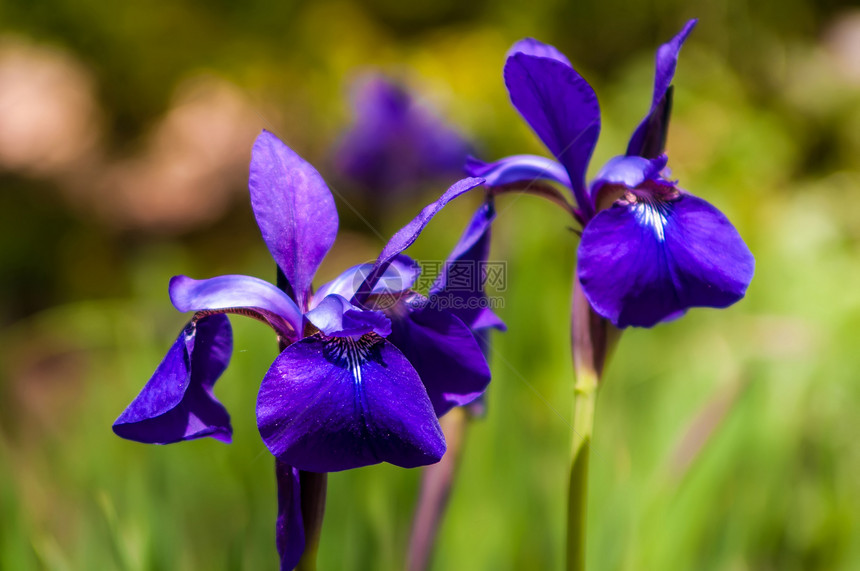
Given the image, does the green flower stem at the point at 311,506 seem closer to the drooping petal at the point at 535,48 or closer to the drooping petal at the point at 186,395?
the drooping petal at the point at 186,395

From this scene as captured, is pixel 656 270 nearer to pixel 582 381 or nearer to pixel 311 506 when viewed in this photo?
pixel 582 381

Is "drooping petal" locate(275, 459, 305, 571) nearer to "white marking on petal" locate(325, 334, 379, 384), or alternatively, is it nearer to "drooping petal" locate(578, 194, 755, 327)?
"white marking on petal" locate(325, 334, 379, 384)

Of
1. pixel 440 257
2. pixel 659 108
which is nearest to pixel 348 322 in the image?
pixel 659 108

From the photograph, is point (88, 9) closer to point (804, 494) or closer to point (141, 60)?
point (141, 60)

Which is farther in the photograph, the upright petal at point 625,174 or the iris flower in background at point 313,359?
Result: the upright petal at point 625,174

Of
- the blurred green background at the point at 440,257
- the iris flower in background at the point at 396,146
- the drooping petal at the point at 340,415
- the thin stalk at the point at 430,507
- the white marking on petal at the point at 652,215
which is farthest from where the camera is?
the iris flower in background at the point at 396,146

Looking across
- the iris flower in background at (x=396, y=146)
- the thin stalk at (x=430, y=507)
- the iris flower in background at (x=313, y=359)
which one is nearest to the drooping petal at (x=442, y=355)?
the iris flower in background at (x=313, y=359)
